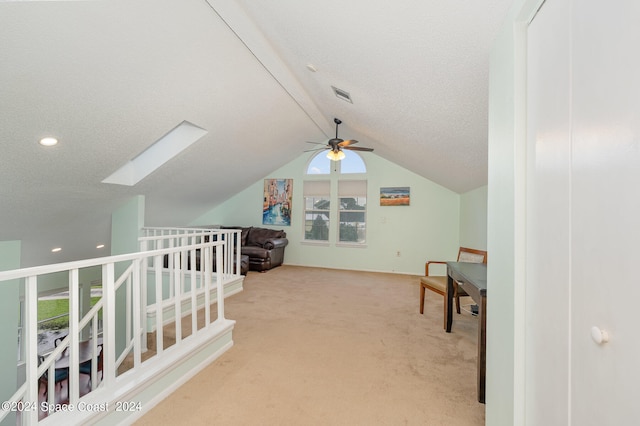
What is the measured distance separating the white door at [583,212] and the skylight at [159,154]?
3.79 m

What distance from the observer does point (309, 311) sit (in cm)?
357

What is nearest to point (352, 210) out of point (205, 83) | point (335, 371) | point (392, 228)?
point (392, 228)

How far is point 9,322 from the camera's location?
13.3 ft

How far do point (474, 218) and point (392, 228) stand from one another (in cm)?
173

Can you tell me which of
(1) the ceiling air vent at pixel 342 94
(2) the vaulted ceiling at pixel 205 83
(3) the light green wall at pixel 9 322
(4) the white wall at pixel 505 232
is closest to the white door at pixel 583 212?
(4) the white wall at pixel 505 232

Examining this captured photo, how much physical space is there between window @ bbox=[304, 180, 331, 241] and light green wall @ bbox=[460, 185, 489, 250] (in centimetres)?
276

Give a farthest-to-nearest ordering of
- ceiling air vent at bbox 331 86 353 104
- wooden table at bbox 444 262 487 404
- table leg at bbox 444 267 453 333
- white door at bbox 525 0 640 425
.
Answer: ceiling air vent at bbox 331 86 353 104, table leg at bbox 444 267 453 333, wooden table at bbox 444 262 487 404, white door at bbox 525 0 640 425

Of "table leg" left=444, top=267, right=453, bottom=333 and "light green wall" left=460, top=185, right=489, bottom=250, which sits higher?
"light green wall" left=460, top=185, right=489, bottom=250

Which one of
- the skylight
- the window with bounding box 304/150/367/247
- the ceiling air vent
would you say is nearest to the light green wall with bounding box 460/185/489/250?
the window with bounding box 304/150/367/247

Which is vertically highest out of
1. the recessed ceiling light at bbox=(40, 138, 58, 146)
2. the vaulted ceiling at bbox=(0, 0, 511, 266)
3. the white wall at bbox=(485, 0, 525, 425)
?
the vaulted ceiling at bbox=(0, 0, 511, 266)

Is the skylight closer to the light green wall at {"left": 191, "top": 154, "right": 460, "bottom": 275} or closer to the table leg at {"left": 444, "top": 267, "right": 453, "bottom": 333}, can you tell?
the light green wall at {"left": 191, "top": 154, "right": 460, "bottom": 275}

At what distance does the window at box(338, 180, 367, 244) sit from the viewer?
20.2 feet

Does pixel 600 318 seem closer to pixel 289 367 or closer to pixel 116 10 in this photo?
pixel 289 367

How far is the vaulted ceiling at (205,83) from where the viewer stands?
5.62 ft
